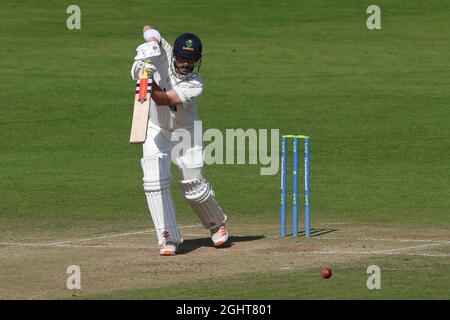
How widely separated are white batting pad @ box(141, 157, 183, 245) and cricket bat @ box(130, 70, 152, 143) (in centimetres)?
55

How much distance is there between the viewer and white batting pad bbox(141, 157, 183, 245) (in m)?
14.5

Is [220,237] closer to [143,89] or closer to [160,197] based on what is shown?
[160,197]

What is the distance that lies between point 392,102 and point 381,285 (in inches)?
616

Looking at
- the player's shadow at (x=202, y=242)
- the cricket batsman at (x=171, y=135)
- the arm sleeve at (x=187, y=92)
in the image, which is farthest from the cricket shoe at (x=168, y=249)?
the arm sleeve at (x=187, y=92)

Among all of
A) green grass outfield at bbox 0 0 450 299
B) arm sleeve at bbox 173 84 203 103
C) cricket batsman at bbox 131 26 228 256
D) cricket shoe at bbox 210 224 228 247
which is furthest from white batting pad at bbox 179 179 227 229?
green grass outfield at bbox 0 0 450 299

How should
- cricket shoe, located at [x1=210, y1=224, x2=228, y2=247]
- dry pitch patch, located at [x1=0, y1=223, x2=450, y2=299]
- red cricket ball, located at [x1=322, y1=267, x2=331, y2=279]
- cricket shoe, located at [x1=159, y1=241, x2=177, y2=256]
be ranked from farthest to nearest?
cricket shoe, located at [x1=210, y1=224, x2=228, y2=247] < cricket shoe, located at [x1=159, y1=241, x2=177, y2=256] < dry pitch patch, located at [x1=0, y1=223, x2=450, y2=299] < red cricket ball, located at [x1=322, y1=267, x2=331, y2=279]

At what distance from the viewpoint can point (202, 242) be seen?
15539 mm

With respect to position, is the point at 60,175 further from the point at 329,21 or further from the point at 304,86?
the point at 329,21

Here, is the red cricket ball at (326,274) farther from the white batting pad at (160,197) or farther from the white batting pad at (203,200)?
the white batting pad at (203,200)

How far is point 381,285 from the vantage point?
41.0ft

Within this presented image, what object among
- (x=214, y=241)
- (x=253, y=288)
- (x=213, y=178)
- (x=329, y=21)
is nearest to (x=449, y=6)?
(x=329, y=21)

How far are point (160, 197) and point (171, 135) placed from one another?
708mm

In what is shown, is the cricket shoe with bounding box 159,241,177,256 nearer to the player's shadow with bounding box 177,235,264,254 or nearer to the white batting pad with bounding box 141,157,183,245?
the white batting pad with bounding box 141,157,183,245

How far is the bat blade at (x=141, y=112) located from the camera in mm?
14023
